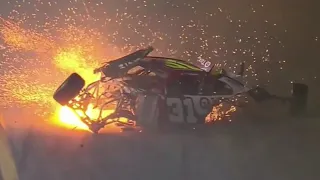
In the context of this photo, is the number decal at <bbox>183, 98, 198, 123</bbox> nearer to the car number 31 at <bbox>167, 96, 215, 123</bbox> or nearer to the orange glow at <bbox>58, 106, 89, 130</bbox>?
the car number 31 at <bbox>167, 96, 215, 123</bbox>

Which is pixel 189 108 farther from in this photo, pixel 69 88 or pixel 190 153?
pixel 69 88

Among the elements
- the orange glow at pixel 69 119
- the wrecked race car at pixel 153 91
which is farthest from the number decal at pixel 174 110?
the orange glow at pixel 69 119

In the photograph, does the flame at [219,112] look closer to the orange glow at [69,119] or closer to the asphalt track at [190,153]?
the asphalt track at [190,153]

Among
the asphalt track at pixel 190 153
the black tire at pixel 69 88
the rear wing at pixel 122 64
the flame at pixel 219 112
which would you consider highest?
the rear wing at pixel 122 64

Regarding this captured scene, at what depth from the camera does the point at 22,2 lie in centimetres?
60

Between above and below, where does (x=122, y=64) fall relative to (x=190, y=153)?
above

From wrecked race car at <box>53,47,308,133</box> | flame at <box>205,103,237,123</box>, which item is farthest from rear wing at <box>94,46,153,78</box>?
flame at <box>205,103,237,123</box>

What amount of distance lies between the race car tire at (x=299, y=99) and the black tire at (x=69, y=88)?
0.29 m

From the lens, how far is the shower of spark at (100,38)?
1.93 feet

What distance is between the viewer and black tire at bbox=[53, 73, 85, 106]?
587 millimetres

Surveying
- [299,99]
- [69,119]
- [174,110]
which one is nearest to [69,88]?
[69,119]

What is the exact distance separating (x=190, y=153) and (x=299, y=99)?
0.55 feet

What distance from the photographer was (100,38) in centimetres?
59

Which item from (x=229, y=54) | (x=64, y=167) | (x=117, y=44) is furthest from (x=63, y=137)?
(x=229, y=54)
